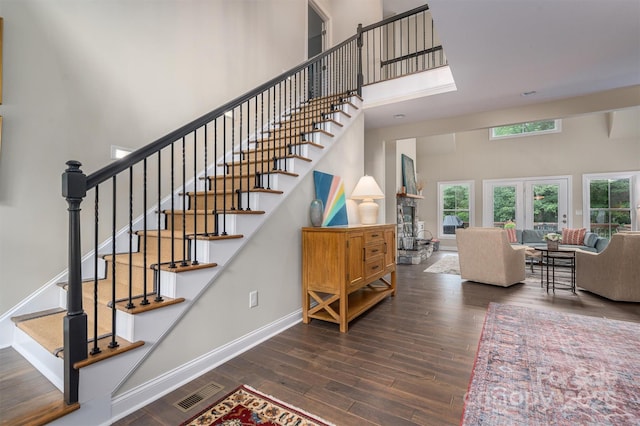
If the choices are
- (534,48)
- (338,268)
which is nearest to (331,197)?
(338,268)

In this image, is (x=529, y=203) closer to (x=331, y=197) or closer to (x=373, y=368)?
(x=331, y=197)

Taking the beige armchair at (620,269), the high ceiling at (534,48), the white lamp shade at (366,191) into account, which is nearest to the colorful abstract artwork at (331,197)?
the white lamp shade at (366,191)

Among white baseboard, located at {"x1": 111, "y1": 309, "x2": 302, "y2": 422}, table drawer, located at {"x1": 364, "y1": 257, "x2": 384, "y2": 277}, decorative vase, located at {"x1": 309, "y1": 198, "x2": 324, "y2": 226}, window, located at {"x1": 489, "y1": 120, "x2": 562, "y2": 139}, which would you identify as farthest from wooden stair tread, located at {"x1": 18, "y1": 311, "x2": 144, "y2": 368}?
window, located at {"x1": 489, "y1": 120, "x2": 562, "y2": 139}

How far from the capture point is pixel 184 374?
1979 mm

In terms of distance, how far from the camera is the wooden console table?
2.82 meters

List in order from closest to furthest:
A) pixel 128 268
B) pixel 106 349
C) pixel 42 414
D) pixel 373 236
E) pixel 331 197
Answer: pixel 42 414, pixel 106 349, pixel 128 268, pixel 373 236, pixel 331 197

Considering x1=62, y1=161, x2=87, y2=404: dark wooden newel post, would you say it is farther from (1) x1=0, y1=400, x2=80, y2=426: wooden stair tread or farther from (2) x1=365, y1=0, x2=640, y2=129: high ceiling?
(2) x1=365, y1=0, x2=640, y2=129: high ceiling

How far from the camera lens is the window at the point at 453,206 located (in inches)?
376

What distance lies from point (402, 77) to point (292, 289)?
3468mm

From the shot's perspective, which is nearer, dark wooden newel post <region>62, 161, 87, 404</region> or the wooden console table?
dark wooden newel post <region>62, 161, 87, 404</region>

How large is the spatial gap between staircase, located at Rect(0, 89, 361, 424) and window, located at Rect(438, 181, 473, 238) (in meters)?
7.80

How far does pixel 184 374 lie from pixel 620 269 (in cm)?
498

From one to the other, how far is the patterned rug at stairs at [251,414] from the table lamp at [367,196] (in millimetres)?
2500

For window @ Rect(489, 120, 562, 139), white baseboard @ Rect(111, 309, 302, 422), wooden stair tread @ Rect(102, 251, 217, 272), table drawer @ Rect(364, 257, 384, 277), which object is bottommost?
white baseboard @ Rect(111, 309, 302, 422)
